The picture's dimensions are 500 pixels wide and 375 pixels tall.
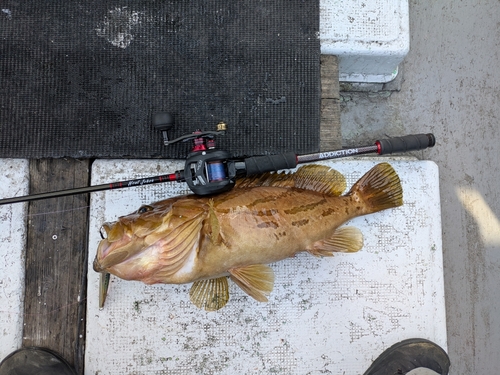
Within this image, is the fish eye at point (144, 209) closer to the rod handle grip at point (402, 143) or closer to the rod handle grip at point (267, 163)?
the rod handle grip at point (267, 163)

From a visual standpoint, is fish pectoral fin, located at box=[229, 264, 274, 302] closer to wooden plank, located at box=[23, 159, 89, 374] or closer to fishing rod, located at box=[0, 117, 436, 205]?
fishing rod, located at box=[0, 117, 436, 205]

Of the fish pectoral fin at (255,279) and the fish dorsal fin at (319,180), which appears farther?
the fish dorsal fin at (319,180)

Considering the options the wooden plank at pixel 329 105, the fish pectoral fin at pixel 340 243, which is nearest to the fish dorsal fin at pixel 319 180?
Answer: the fish pectoral fin at pixel 340 243

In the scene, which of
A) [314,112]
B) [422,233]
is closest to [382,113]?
[314,112]

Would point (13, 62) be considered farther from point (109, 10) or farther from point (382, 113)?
point (382, 113)

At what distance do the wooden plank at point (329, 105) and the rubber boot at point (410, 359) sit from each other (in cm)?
140

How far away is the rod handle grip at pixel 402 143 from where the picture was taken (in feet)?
7.59

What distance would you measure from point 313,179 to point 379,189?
45cm

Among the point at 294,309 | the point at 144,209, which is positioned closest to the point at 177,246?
the point at 144,209

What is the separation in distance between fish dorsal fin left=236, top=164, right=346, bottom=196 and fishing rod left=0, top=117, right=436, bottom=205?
0.37 feet

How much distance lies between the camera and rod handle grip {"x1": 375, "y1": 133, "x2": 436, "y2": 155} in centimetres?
231

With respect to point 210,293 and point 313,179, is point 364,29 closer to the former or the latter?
point 313,179

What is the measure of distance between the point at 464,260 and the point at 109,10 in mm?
3169

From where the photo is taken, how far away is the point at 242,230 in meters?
2.11
